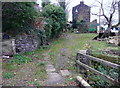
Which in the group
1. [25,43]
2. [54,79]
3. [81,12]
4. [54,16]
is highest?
[81,12]

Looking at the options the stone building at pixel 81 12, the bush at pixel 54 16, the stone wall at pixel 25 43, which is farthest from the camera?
the stone building at pixel 81 12

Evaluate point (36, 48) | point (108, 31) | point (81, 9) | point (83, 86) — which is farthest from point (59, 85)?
point (81, 9)

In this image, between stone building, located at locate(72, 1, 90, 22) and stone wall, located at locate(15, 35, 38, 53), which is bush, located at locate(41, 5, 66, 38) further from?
stone building, located at locate(72, 1, 90, 22)

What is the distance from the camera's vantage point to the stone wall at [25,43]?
7.12 m

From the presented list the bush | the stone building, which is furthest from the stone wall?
the stone building

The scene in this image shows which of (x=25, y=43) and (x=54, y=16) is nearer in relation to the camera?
(x=25, y=43)

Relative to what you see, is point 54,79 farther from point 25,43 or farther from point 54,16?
point 54,16

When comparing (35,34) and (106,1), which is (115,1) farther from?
(35,34)

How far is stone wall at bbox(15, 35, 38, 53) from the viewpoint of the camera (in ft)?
23.4

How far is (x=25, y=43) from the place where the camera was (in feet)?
24.7

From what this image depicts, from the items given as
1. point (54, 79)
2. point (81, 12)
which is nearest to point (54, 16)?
point (54, 79)

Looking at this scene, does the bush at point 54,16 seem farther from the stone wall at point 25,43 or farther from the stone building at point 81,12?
the stone building at point 81,12

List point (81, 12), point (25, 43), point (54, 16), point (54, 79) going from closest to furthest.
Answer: point (54, 79) → point (25, 43) → point (54, 16) → point (81, 12)

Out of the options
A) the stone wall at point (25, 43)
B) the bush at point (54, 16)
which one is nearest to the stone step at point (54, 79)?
the stone wall at point (25, 43)
